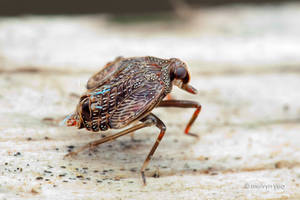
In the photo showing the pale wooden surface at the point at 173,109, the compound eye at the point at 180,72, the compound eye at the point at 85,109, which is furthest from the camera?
the compound eye at the point at 180,72

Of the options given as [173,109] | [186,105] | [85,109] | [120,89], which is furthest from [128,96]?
[173,109]

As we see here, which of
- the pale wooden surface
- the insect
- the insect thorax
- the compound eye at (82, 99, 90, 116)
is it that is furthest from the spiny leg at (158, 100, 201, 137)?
the compound eye at (82, 99, 90, 116)

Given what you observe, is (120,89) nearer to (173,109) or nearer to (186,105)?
(186,105)

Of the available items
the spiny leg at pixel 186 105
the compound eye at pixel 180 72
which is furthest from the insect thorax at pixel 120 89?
the spiny leg at pixel 186 105

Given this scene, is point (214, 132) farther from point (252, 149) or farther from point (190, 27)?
point (190, 27)

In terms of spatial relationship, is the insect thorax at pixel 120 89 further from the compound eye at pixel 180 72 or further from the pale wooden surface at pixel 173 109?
the pale wooden surface at pixel 173 109

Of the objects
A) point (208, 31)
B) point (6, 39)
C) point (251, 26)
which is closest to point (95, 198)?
point (6, 39)
